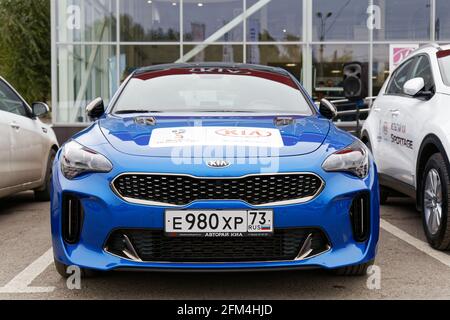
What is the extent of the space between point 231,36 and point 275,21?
1.18m

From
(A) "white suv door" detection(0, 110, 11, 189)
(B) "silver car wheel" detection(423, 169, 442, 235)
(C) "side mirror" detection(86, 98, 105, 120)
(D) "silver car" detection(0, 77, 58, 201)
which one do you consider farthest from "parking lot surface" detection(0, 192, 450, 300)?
(D) "silver car" detection(0, 77, 58, 201)

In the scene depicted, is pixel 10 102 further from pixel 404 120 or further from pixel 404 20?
pixel 404 20

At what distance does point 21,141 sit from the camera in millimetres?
6695

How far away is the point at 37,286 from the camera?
3.97m

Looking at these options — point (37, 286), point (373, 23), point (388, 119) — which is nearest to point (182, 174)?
point (37, 286)

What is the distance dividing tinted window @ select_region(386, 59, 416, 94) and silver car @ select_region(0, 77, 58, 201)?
369 cm

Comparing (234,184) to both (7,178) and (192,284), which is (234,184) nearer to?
(192,284)

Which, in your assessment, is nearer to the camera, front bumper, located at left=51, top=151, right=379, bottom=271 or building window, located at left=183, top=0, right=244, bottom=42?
front bumper, located at left=51, top=151, right=379, bottom=271

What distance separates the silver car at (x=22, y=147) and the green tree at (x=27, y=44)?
23077 mm

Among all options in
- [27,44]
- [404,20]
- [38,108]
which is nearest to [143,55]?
[404,20]

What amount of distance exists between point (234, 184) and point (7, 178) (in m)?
3.57

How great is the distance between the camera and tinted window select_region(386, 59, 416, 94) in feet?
20.6

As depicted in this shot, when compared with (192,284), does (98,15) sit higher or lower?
higher

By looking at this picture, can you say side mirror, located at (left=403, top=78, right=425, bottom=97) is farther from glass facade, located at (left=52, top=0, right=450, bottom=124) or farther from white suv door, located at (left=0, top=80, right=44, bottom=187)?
glass facade, located at (left=52, top=0, right=450, bottom=124)
